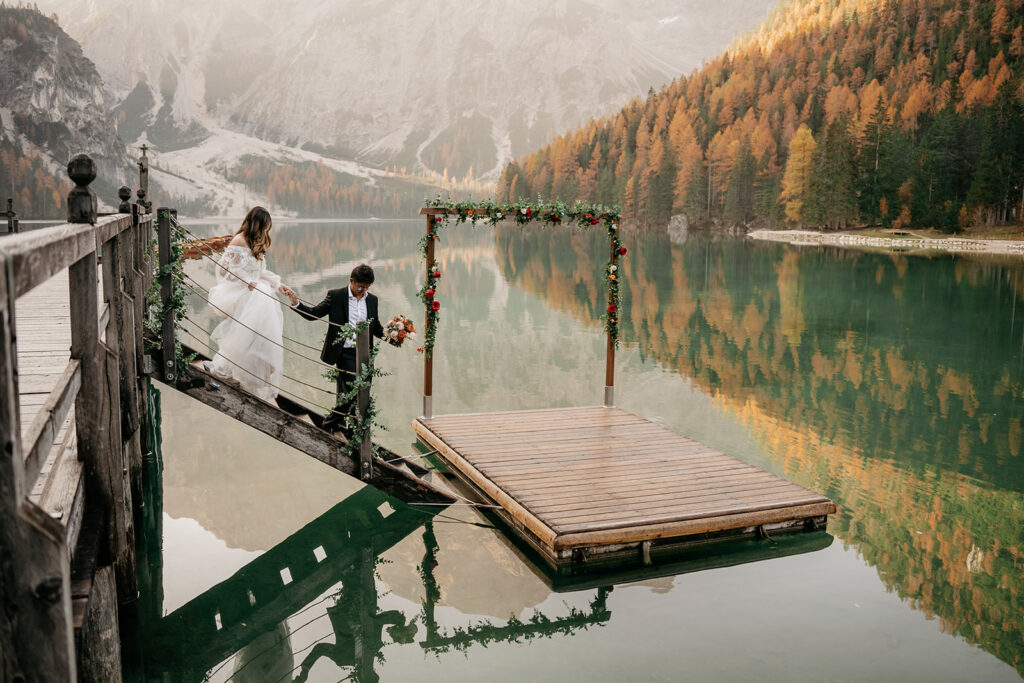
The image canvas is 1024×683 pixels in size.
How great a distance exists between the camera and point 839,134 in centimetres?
9050

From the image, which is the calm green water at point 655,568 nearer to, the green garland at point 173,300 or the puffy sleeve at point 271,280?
the green garland at point 173,300

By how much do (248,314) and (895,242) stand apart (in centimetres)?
7745

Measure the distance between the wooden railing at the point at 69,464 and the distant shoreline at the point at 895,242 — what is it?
228 feet

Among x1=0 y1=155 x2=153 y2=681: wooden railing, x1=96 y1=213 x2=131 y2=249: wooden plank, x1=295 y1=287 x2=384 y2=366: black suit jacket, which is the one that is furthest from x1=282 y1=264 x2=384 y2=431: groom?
x1=96 y1=213 x2=131 y2=249: wooden plank

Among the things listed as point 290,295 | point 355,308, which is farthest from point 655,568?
point 290,295

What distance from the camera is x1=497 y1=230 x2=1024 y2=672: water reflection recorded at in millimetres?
8992

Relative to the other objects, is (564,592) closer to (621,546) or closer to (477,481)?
(621,546)

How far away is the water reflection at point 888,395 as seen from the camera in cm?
899

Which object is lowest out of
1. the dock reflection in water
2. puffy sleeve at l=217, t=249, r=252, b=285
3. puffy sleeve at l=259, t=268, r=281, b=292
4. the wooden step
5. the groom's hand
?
the dock reflection in water

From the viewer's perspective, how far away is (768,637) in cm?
716

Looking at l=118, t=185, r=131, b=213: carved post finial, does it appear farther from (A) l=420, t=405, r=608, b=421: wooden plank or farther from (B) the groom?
(A) l=420, t=405, r=608, b=421: wooden plank

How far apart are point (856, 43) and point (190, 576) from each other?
418 ft

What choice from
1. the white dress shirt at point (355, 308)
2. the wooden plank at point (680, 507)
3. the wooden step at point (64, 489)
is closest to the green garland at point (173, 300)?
the white dress shirt at point (355, 308)

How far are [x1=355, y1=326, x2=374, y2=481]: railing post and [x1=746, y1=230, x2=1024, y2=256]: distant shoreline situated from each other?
66.5m
